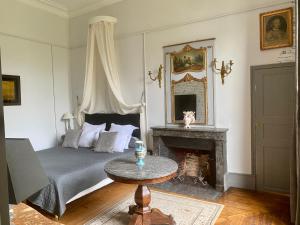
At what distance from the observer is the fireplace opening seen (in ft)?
12.7

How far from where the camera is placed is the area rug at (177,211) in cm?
272

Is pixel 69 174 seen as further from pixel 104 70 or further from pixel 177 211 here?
pixel 104 70

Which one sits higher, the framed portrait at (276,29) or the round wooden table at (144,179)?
the framed portrait at (276,29)

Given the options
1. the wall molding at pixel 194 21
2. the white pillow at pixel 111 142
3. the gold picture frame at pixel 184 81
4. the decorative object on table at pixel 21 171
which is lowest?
the white pillow at pixel 111 142

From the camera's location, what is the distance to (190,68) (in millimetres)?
3963

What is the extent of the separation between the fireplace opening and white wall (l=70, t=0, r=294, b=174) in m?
0.37

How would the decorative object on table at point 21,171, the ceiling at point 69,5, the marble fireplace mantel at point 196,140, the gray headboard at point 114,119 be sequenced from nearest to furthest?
the decorative object on table at point 21,171 < the marble fireplace mantel at point 196,140 < the gray headboard at point 114,119 < the ceiling at point 69,5

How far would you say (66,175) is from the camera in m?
2.91

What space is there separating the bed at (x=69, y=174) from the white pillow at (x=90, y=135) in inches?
6.2

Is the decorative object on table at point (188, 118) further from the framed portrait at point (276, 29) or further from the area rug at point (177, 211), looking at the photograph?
the framed portrait at point (276, 29)

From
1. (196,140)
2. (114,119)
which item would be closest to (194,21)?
(196,140)

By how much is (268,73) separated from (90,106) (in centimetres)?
332

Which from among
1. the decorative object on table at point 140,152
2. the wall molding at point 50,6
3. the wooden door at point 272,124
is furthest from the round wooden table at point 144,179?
the wall molding at point 50,6

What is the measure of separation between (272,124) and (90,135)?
304 cm
